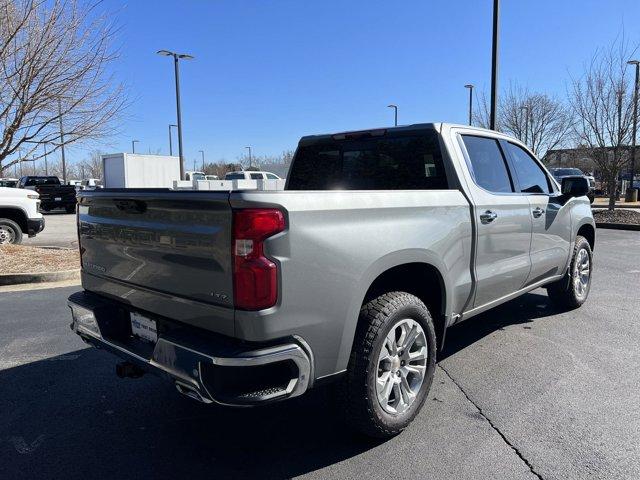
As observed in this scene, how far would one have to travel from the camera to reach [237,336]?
93.4 inches

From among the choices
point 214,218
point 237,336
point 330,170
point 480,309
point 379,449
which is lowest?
point 379,449

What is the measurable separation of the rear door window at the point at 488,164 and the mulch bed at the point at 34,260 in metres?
6.89

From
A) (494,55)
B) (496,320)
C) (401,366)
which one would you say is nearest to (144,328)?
(401,366)

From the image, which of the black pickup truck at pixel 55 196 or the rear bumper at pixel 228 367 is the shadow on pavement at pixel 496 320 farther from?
the black pickup truck at pixel 55 196

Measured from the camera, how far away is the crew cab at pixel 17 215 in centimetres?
1020

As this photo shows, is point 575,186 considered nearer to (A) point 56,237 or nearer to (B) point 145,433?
(B) point 145,433

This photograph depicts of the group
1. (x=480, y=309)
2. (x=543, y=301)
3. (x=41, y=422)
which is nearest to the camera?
(x=41, y=422)

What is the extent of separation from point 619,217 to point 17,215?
53.5ft

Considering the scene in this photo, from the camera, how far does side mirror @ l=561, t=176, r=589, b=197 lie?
190 inches

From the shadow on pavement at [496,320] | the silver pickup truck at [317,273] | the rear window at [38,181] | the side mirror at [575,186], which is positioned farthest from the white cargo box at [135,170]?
the silver pickup truck at [317,273]

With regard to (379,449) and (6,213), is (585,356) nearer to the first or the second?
(379,449)

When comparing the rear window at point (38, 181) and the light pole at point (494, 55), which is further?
the rear window at point (38, 181)

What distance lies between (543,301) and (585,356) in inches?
80.6

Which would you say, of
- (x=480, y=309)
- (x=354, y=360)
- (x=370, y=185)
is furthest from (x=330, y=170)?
(x=354, y=360)
